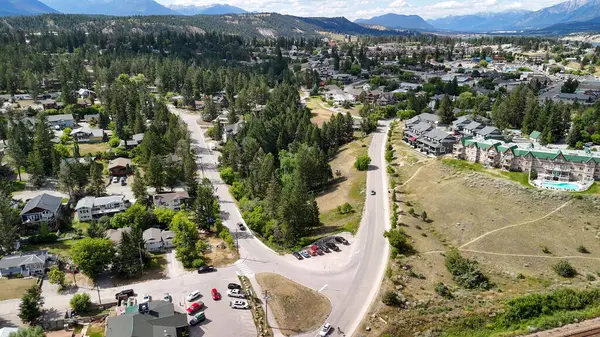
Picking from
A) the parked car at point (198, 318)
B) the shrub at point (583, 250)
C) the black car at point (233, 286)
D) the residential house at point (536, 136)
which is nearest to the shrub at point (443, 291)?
the shrub at point (583, 250)

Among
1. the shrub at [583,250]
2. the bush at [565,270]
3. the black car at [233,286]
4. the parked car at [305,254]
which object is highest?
the shrub at [583,250]

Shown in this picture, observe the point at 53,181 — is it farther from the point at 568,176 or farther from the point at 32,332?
the point at 568,176

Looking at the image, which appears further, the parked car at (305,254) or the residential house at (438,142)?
the residential house at (438,142)

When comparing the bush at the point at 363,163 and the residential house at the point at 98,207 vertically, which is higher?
the bush at the point at 363,163

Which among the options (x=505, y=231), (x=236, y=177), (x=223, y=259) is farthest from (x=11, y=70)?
(x=505, y=231)

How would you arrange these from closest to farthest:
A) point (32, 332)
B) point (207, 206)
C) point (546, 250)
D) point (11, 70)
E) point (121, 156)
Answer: point (32, 332) < point (546, 250) < point (207, 206) < point (121, 156) < point (11, 70)

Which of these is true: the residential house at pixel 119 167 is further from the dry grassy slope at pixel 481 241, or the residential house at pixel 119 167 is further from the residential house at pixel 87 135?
the dry grassy slope at pixel 481 241
